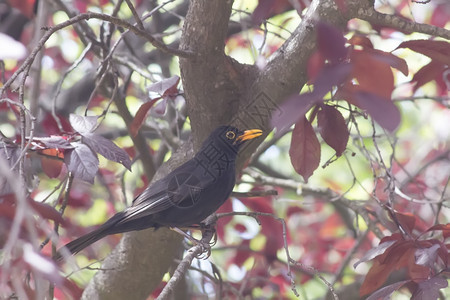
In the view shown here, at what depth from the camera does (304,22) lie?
2.64 meters

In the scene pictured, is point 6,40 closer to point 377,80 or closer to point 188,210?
point 377,80

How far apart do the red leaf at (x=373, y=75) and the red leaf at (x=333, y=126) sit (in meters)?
1.07

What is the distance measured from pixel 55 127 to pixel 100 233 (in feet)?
2.72

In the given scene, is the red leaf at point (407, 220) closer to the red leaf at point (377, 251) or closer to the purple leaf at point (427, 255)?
the red leaf at point (377, 251)

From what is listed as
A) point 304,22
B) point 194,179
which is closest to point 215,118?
point 194,179

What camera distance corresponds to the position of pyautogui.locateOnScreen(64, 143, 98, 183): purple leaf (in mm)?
2270

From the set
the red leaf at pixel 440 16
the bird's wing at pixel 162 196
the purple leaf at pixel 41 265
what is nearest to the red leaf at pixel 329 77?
the purple leaf at pixel 41 265

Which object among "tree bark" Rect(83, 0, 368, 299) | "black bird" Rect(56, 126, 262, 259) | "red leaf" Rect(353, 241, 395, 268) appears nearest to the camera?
"red leaf" Rect(353, 241, 395, 268)

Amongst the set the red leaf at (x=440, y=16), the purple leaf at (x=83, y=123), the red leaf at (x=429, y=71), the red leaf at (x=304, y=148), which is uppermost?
the red leaf at (x=440, y=16)

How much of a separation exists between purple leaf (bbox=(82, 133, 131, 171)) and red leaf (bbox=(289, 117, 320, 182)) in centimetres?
70

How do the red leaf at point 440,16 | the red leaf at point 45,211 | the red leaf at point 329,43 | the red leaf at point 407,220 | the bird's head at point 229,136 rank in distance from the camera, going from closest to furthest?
the red leaf at point 329,43
the red leaf at point 45,211
the red leaf at point 407,220
the bird's head at point 229,136
the red leaf at point 440,16

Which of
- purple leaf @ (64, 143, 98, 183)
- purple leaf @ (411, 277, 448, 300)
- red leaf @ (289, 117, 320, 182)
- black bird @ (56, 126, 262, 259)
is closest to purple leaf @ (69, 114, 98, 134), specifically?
purple leaf @ (64, 143, 98, 183)

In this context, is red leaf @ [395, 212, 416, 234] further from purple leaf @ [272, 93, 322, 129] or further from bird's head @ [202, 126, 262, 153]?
purple leaf @ [272, 93, 322, 129]

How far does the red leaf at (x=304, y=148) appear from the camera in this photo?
249 centimetres
